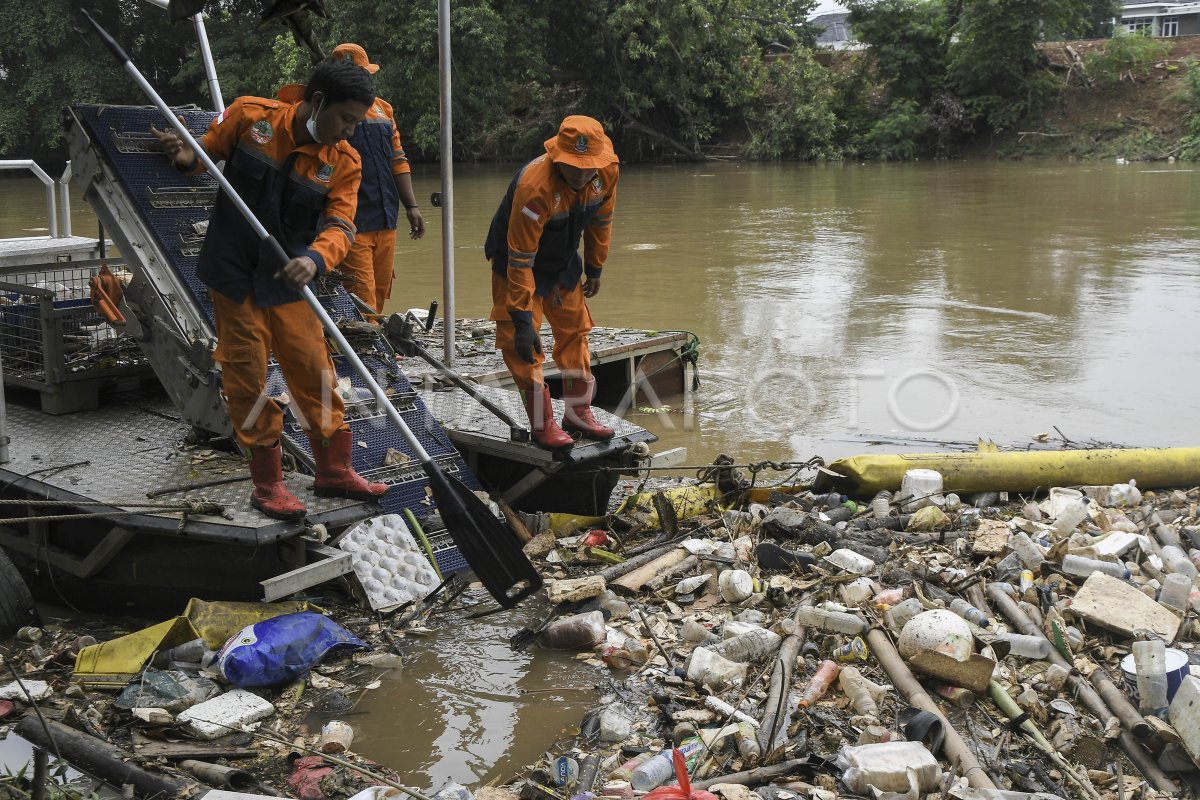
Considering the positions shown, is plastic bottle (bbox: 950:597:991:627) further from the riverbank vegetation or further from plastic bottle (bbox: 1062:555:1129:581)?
the riverbank vegetation

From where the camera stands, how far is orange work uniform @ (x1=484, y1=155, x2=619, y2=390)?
507 cm

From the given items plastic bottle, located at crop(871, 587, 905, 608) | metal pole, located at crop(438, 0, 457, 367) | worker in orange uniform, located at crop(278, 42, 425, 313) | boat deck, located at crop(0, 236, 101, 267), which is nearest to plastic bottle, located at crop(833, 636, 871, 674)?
plastic bottle, located at crop(871, 587, 905, 608)

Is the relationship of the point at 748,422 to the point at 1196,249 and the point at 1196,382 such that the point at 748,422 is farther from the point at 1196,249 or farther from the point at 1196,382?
the point at 1196,249

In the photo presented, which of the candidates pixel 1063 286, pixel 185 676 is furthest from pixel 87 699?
pixel 1063 286

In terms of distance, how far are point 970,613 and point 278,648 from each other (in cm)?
271

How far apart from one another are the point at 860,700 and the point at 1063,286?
10561 millimetres

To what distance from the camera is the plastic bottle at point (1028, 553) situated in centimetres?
477

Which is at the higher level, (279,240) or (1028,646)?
(279,240)

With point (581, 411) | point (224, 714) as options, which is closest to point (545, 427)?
point (581, 411)

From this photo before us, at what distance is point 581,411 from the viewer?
224 inches

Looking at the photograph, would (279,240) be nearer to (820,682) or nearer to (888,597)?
(820,682)

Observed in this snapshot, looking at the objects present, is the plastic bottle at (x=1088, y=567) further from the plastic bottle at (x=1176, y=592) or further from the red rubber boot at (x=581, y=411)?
the red rubber boot at (x=581, y=411)

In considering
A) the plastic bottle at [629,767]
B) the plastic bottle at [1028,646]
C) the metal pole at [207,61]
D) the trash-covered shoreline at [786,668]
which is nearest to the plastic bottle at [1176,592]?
the trash-covered shoreline at [786,668]

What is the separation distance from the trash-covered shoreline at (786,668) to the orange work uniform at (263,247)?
944mm
